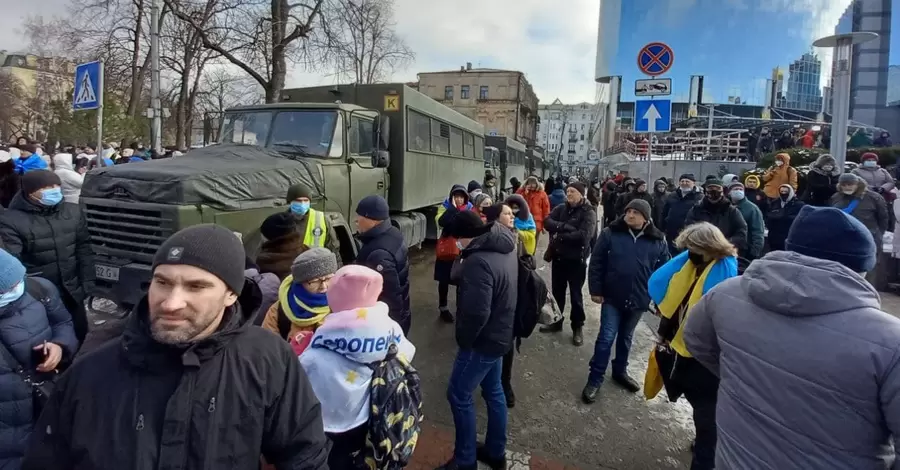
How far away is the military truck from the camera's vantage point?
505 centimetres

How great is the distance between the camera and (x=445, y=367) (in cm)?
504

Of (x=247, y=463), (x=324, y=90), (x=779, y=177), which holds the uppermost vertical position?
(x=324, y=90)

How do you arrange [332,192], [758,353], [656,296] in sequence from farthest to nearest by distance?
[332,192], [656,296], [758,353]

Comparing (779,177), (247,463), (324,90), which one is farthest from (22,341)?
(779,177)

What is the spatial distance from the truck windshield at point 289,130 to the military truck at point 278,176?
0.01 meters

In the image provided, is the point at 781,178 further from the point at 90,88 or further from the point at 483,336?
the point at 90,88

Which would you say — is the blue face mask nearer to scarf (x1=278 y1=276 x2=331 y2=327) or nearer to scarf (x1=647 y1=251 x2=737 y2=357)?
scarf (x1=278 y1=276 x2=331 y2=327)

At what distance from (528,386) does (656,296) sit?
1.76 metres

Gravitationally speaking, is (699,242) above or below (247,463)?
above

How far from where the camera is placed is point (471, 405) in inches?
128

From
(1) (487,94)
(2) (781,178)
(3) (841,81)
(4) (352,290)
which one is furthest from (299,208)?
(1) (487,94)

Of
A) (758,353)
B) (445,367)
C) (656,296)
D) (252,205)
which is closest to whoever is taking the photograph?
(758,353)

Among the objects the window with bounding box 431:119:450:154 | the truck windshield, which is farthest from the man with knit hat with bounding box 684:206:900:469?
the window with bounding box 431:119:450:154

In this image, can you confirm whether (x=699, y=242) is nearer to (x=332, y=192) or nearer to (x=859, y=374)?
(x=859, y=374)
